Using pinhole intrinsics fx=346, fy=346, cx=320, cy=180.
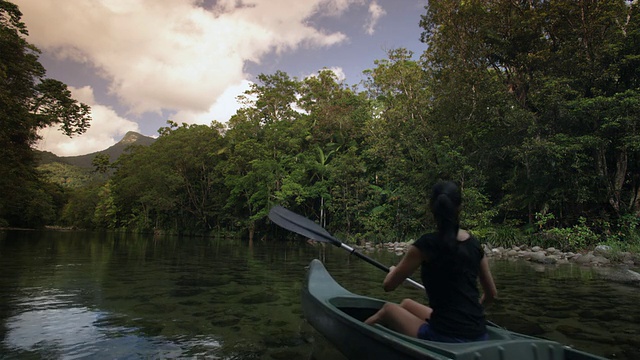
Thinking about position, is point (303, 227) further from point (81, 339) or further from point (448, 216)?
point (448, 216)

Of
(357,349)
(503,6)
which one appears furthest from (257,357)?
(503,6)

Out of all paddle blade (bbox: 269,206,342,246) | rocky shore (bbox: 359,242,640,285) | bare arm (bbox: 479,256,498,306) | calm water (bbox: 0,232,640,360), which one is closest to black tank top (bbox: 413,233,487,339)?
bare arm (bbox: 479,256,498,306)

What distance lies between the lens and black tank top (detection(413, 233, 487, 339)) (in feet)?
7.30

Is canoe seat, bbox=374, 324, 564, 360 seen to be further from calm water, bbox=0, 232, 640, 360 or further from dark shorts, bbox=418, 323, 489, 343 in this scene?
calm water, bbox=0, 232, 640, 360

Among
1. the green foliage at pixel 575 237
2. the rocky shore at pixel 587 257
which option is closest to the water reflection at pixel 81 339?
the rocky shore at pixel 587 257

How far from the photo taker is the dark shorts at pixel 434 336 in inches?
87.8

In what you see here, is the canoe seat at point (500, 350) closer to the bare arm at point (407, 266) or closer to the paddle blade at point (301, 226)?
the bare arm at point (407, 266)

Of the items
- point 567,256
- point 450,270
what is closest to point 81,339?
point 450,270

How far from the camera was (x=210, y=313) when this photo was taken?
4.75 meters

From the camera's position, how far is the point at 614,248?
11367 mm

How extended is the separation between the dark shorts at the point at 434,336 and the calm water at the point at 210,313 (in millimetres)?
1236

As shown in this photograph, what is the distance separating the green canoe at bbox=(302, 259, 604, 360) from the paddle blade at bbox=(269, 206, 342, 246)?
114 cm

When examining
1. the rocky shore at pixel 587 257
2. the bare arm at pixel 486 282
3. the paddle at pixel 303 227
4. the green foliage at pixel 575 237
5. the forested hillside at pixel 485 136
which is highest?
the forested hillside at pixel 485 136

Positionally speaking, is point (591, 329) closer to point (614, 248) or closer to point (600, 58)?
point (614, 248)
